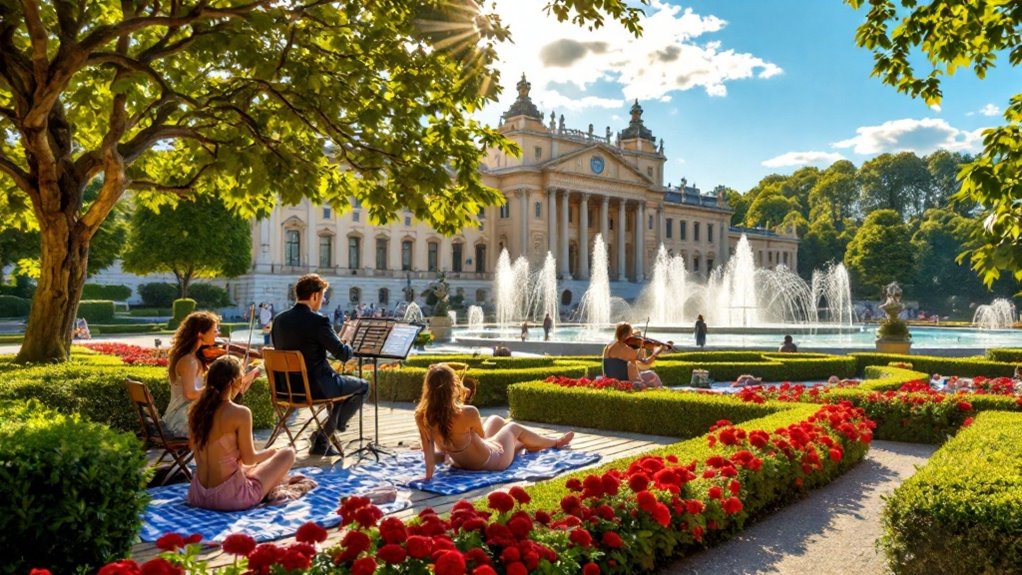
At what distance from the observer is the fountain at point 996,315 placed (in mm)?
46822

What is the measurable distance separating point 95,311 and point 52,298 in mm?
30075

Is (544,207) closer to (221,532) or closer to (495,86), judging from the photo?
(495,86)

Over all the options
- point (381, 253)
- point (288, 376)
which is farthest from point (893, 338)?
point (381, 253)

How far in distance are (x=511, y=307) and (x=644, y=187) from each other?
70.2ft

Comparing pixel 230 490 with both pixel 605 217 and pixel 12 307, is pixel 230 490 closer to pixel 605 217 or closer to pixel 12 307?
pixel 12 307

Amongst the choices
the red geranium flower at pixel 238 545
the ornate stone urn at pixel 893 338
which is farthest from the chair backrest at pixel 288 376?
the ornate stone urn at pixel 893 338

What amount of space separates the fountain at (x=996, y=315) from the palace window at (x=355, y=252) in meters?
37.5

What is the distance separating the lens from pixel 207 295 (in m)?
41.9

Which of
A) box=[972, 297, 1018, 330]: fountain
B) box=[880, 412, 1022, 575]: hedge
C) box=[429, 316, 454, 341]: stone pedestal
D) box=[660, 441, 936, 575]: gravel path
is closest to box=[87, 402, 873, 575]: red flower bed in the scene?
box=[660, 441, 936, 575]: gravel path


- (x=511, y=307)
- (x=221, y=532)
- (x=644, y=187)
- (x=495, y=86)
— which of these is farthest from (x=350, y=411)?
(x=644, y=187)

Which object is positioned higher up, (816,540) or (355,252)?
(355,252)

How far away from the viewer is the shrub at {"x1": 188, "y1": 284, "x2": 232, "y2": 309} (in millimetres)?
41406

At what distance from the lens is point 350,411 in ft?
22.9

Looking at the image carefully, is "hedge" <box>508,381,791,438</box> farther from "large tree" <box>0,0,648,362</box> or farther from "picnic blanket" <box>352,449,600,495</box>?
"large tree" <box>0,0,648,362</box>
